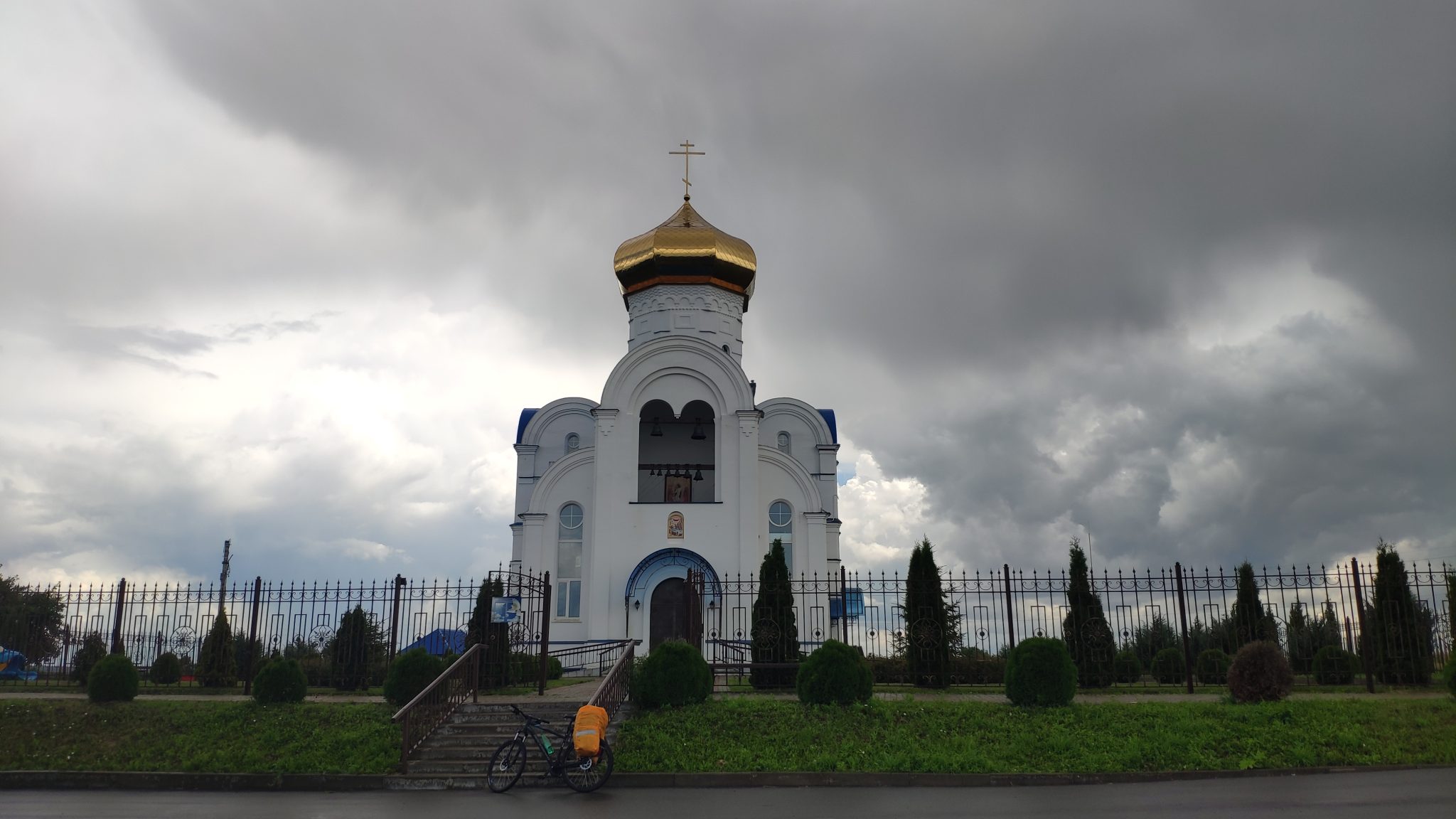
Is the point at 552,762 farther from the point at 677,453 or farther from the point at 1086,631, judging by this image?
the point at 677,453

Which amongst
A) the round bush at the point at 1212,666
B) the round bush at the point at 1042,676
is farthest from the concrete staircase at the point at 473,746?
the round bush at the point at 1212,666

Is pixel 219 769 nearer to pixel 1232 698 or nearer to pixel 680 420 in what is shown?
pixel 1232 698

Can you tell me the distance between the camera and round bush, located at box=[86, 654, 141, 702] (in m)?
14.7

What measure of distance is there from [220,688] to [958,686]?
12476 millimetres

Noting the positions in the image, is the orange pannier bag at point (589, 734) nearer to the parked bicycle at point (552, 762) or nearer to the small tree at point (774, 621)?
the parked bicycle at point (552, 762)

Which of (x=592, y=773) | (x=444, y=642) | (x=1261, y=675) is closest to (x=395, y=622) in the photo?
(x=444, y=642)

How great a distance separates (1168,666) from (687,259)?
56.2ft

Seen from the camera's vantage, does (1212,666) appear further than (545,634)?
Yes

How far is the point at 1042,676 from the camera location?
525 inches

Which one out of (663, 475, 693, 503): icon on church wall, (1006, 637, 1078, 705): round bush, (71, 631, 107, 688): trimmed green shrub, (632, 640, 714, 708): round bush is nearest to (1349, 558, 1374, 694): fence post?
(1006, 637, 1078, 705): round bush

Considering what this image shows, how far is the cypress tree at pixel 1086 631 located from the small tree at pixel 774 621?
4.62 meters

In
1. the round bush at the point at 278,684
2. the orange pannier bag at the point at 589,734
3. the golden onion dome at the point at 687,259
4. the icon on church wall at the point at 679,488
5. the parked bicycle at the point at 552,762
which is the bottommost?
the parked bicycle at the point at 552,762

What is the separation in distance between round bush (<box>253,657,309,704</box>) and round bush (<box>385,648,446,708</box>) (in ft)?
4.70

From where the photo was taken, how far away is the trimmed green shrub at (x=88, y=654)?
1708 centimetres
